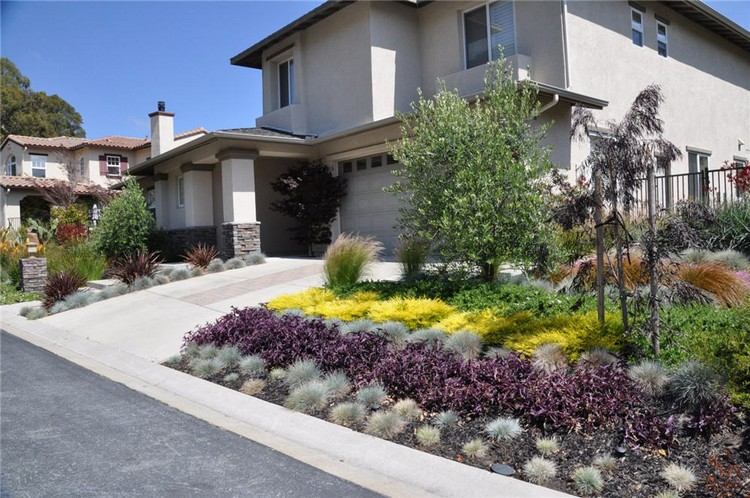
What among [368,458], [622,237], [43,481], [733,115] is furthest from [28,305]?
[733,115]

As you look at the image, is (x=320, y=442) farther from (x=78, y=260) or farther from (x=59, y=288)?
(x=78, y=260)

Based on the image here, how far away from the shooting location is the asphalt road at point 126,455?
13.0 ft

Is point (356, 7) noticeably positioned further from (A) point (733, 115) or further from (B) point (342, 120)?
(A) point (733, 115)

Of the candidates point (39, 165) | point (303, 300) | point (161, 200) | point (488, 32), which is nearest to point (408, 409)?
point (303, 300)

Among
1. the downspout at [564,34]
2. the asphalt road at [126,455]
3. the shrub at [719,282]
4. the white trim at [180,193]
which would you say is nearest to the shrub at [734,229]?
the shrub at [719,282]

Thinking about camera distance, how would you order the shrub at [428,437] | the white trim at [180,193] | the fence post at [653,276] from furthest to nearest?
1. the white trim at [180,193]
2. the fence post at [653,276]
3. the shrub at [428,437]

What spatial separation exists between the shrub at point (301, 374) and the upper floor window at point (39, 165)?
39.6m

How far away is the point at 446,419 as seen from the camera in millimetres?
4809

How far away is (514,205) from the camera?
8.61 meters

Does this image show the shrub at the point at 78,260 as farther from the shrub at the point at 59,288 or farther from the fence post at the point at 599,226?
the fence post at the point at 599,226

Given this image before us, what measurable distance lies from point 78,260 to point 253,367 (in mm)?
11513

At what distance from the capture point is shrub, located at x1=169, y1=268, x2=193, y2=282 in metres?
14.0

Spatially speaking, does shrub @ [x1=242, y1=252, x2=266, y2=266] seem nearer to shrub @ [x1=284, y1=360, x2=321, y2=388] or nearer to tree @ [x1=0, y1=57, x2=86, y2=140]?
shrub @ [x1=284, y1=360, x2=321, y2=388]

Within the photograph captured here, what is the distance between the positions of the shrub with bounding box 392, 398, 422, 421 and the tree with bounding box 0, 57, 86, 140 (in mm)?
51386
